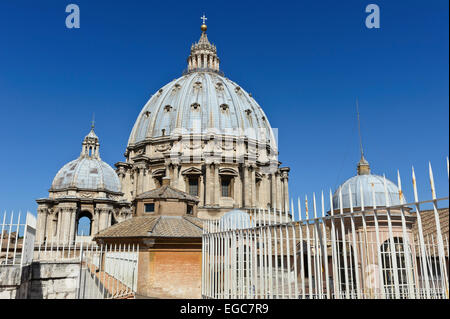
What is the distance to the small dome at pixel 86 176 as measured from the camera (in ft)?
116

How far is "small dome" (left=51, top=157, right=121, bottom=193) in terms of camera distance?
35281mm

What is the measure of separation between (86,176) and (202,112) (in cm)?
1696

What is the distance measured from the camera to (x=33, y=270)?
376 inches

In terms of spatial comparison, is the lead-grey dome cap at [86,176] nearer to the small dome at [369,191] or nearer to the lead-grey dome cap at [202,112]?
the lead-grey dome cap at [202,112]

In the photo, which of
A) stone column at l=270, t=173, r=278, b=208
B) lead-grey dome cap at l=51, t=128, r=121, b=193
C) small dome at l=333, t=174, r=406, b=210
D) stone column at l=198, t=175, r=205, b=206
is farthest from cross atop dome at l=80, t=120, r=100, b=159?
small dome at l=333, t=174, r=406, b=210

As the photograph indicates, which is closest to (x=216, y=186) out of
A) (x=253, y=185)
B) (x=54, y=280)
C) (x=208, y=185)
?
(x=208, y=185)

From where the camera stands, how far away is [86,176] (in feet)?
117

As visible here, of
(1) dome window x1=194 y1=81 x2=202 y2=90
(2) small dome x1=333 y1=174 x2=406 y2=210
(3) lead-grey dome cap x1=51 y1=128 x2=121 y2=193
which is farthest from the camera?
(1) dome window x1=194 y1=81 x2=202 y2=90

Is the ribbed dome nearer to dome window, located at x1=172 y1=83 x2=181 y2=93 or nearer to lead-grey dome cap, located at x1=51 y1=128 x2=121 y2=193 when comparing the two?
dome window, located at x1=172 y1=83 x2=181 y2=93

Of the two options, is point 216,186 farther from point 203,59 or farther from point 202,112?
point 203,59

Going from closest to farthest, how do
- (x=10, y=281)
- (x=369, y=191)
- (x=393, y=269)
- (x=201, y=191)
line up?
(x=393, y=269) < (x=10, y=281) < (x=369, y=191) < (x=201, y=191)

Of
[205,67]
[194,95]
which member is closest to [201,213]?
[194,95]

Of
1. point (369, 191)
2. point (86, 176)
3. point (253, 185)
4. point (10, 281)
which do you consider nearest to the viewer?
point (10, 281)
